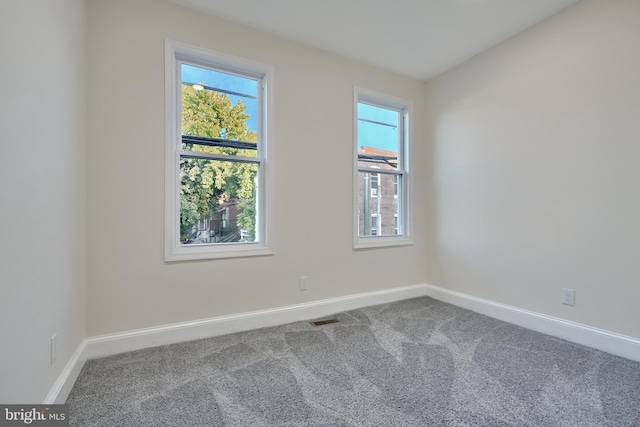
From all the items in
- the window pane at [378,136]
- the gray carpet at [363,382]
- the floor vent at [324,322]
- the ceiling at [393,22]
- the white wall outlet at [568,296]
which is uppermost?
the ceiling at [393,22]

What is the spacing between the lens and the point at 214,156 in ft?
8.29

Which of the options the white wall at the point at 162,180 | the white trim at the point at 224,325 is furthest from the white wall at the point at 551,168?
the white trim at the point at 224,325

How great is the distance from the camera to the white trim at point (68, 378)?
146 centimetres

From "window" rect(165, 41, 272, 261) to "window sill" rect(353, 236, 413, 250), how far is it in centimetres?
108

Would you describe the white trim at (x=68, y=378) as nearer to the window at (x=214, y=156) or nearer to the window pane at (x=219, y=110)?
the window at (x=214, y=156)

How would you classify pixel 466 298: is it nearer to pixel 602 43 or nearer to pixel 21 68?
pixel 602 43

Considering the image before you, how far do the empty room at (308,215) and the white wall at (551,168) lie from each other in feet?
0.06

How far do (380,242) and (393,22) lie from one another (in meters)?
2.15

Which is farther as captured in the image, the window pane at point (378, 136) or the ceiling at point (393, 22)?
the window pane at point (378, 136)

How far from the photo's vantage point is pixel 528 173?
2.67 m

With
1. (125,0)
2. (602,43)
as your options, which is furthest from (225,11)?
(602,43)

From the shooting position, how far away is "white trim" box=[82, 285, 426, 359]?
2.11 meters

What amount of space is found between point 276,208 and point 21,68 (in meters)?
1.83

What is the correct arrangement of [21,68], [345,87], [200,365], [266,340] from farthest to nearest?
1. [345,87]
2. [266,340]
3. [200,365]
4. [21,68]
